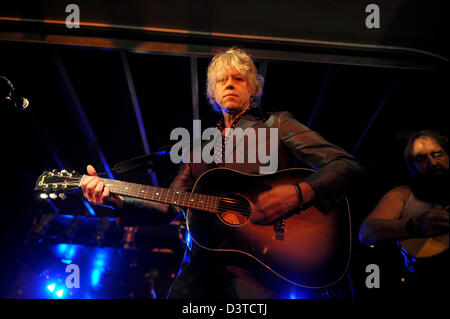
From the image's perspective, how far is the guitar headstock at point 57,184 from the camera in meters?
2.06

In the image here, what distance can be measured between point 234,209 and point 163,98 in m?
2.44

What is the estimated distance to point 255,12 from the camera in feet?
8.91

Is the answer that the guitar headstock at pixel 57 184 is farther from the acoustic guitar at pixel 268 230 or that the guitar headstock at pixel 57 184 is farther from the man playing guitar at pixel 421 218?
the man playing guitar at pixel 421 218

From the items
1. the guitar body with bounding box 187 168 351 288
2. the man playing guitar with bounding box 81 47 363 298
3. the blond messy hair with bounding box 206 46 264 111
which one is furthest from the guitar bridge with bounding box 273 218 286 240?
the blond messy hair with bounding box 206 46 264 111

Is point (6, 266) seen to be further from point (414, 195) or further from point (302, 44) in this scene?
point (414, 195)

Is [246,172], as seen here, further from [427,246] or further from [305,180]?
[427,246]

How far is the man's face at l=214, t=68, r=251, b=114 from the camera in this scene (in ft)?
7.98

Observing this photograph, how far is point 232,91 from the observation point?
245 cm

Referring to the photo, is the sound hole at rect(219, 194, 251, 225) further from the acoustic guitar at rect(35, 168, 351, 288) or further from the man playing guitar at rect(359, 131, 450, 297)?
the man playing guitar at rect(359, 131, 450, 297)

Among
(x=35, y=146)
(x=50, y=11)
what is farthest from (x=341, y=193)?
(x=35, y=146)

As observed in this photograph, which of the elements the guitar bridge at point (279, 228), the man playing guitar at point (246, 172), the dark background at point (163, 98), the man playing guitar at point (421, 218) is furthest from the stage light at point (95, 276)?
the man playing guitar at point (421, 218)

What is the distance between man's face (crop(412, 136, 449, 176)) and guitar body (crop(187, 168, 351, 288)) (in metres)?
1.69

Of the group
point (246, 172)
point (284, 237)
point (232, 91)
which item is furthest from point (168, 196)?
point (232, 91)
